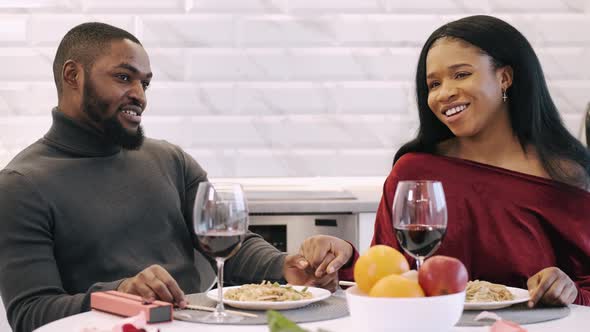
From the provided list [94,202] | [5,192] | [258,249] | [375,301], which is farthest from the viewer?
[258,249]

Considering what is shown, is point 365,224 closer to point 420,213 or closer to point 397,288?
point 420,213

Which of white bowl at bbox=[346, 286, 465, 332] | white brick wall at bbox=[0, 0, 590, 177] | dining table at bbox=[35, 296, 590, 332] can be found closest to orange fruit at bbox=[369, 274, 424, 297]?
white bowl at bbox=[346, 286, 465, 332]

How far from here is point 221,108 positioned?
3.44 m

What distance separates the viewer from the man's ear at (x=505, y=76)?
221 centimetres

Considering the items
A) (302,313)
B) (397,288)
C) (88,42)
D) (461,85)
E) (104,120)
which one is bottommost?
(302,313)

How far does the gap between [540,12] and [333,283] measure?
214 cm

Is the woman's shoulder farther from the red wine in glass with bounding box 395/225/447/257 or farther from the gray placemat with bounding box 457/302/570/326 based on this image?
the red wine in glass with bounding box 395/225/447/257

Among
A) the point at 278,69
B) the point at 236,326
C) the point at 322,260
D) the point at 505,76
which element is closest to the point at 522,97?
the point at 505,76

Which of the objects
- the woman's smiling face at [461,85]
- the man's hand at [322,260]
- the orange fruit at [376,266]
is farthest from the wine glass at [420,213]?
the woman's smiling face at [461,85]

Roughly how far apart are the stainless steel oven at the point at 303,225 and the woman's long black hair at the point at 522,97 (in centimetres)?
72

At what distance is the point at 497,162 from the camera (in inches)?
89.4

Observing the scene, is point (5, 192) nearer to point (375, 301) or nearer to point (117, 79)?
point (117, 79)

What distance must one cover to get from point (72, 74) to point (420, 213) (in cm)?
123

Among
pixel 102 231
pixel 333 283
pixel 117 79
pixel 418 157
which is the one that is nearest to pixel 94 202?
pixel 102 231
